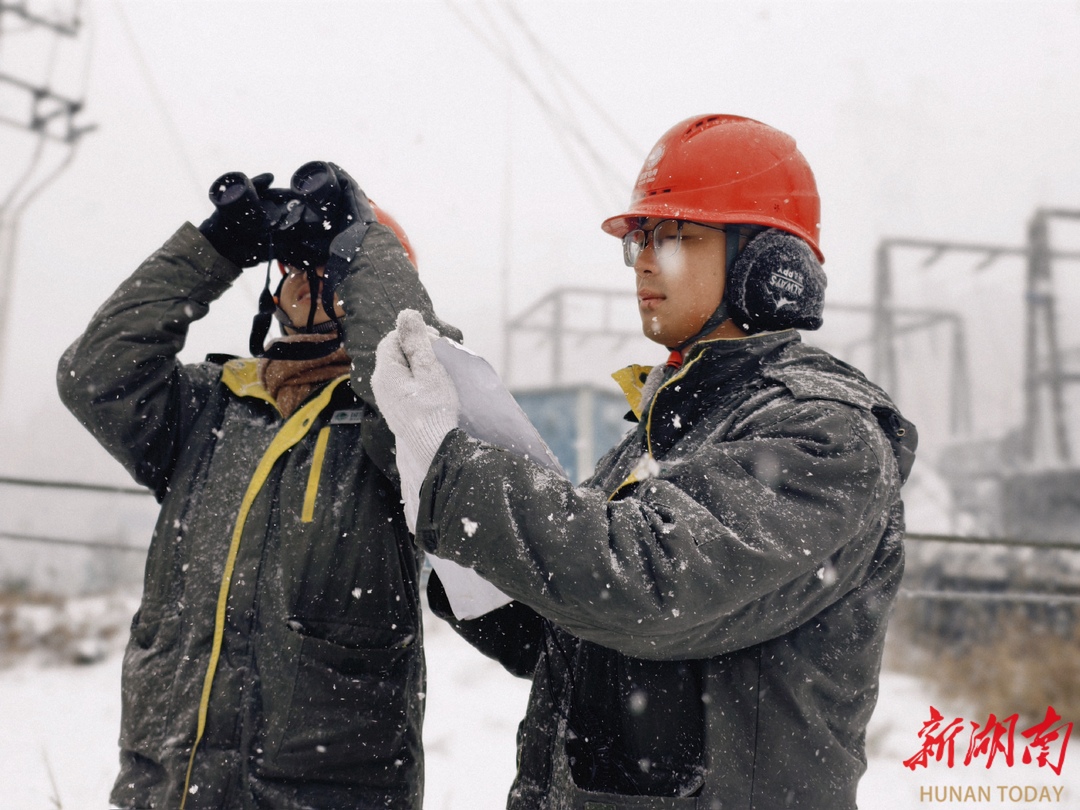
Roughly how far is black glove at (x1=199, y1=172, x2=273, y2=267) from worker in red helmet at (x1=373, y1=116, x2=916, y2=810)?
79 cm

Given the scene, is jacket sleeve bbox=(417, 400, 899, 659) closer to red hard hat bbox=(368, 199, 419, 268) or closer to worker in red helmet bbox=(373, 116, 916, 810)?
worker in red helmet bbox=(373, 116, 916, 810)

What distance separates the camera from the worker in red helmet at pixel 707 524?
97 cm

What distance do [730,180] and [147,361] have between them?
1.36 m

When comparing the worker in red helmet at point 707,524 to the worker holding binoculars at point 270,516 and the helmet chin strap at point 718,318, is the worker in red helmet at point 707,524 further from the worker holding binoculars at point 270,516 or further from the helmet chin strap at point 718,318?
the worker holding binoculars at point 270,516

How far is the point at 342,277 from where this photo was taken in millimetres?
1627

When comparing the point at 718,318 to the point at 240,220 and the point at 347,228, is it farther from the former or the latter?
the point at 240,220

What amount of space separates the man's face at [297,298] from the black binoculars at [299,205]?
0.60ft

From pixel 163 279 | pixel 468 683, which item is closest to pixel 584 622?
pixel 163 279

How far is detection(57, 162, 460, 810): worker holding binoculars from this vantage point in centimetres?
161

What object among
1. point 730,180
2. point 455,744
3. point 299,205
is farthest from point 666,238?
point 455,744

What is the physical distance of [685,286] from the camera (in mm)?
1445

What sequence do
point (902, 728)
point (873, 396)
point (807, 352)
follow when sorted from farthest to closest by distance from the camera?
point (902, 728), point (807, 352), point (873, 396)

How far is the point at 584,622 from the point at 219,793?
1.01 meters

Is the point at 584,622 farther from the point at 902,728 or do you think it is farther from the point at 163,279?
the point at 902,728
